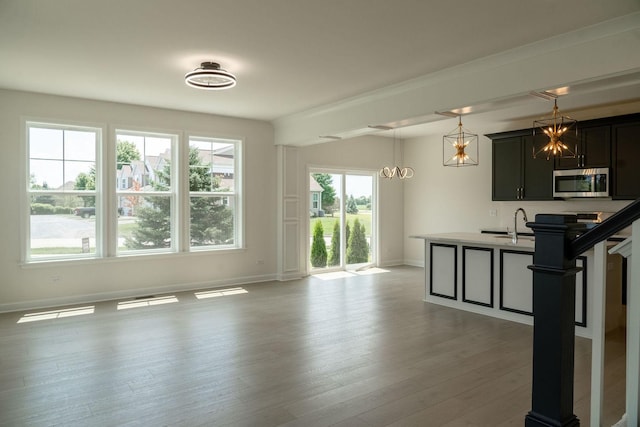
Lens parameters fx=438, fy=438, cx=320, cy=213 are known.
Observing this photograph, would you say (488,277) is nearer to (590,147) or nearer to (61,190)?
(590,147)

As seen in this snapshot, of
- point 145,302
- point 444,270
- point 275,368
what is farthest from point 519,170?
point 145,302

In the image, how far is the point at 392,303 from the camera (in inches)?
240

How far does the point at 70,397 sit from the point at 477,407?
9.46ft

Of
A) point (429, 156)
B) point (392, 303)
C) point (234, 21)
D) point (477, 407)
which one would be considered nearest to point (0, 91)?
point (234, 21)

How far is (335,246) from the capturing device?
895 centimetres

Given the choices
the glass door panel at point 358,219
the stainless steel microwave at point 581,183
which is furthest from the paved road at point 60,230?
the stainless steel microwave at point 581,183

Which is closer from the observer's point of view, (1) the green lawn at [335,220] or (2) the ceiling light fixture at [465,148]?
(2) the ceiling light fixture at [465,148]

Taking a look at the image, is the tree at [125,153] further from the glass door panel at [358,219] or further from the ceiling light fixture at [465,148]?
the ceiling light fixture at [465,148]

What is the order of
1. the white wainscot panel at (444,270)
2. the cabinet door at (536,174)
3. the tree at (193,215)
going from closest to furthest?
the white wainscot panel at (444,270), the tree at (193,215), the cabinet door at (536,174)

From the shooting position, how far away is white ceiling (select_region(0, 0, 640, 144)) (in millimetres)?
3328

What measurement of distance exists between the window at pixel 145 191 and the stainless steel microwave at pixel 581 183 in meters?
6.04

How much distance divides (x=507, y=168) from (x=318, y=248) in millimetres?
3746

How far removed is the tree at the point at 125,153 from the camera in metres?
6.50

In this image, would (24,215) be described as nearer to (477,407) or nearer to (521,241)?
(477,407)
